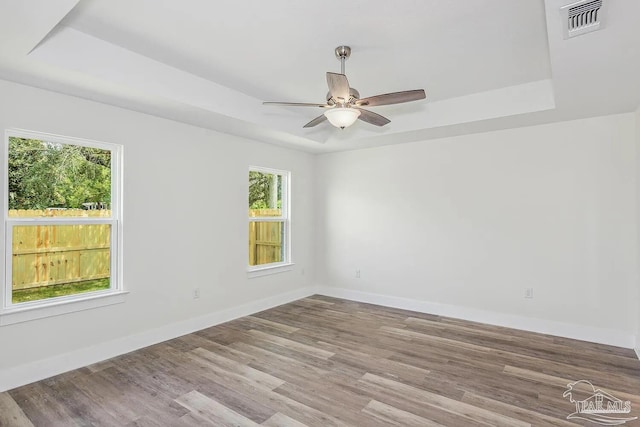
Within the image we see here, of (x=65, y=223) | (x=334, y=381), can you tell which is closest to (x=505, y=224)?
(x=334, y=381)

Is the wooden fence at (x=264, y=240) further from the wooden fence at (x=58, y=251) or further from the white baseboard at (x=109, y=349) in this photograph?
the wooden fence at (x=58, y=251)

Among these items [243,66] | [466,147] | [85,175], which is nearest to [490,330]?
[466,147]

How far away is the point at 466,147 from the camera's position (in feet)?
14.7

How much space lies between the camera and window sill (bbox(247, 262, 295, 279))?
4785 millimetres

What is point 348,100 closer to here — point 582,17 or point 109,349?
point 582,17

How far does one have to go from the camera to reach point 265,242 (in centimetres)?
Answer: 516

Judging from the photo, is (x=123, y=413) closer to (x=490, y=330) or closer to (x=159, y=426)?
(x=159, y=426)

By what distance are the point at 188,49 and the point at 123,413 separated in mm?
2772

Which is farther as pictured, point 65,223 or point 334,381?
point 65,223

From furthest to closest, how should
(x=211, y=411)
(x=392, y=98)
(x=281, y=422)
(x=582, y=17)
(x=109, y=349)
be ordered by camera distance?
(x=109, y=349) → (x=392, y=98) → (x=211, y=411) → (x=281, y=422) → (x=582, y=17)

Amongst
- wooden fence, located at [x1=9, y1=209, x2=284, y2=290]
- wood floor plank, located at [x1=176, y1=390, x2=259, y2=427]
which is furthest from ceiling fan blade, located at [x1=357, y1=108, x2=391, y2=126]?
wooden fence, located at [x1=9, y1=209, x2=284, y2=290]

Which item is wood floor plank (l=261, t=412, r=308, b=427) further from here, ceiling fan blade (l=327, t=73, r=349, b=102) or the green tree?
the green tree

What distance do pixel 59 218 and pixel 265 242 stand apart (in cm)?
263

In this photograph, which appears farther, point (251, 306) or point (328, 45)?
point (251, 306)
